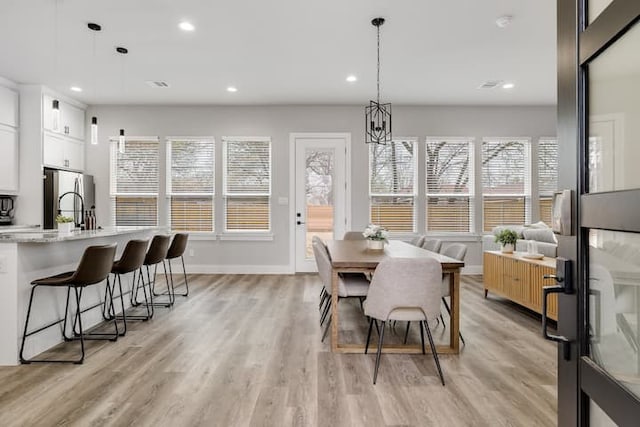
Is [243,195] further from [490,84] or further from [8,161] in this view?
[490,84]

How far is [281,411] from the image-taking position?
218 cm

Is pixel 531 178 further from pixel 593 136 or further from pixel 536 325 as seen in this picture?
pixel 593 136

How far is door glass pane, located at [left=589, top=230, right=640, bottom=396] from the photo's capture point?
723 mm

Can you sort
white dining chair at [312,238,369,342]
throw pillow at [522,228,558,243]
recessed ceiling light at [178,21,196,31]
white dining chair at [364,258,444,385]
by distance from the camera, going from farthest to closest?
throw pillow at [522,228,558,243] < recessed ceiling light at [178,21,196,31] < white dining chair at [312,238,369,342] < white dining chair at [364,258,444,385]

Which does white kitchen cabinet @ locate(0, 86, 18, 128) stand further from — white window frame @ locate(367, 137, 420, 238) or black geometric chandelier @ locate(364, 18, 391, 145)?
white window frame @ locate(367, 137, 420, 238)

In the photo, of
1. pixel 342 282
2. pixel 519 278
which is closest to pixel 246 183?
pixel 342 282

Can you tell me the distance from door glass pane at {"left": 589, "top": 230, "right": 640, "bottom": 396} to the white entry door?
579cm

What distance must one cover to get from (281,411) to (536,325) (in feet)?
9.52

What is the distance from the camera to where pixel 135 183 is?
22.0 ft

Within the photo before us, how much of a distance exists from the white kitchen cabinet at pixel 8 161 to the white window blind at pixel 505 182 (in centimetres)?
740

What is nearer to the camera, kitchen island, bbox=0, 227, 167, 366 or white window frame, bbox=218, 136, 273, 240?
kitchen island, bbox=0, 227, 167, 366

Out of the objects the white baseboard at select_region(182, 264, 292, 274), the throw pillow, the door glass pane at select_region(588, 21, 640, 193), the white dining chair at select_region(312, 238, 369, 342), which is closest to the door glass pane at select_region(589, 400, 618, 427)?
the door glass pane at select_region(588, 21, 640, 193)

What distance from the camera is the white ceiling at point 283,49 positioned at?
3.56 metres

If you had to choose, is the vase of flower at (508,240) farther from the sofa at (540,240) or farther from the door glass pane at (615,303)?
the door glass pane at (615,303)
